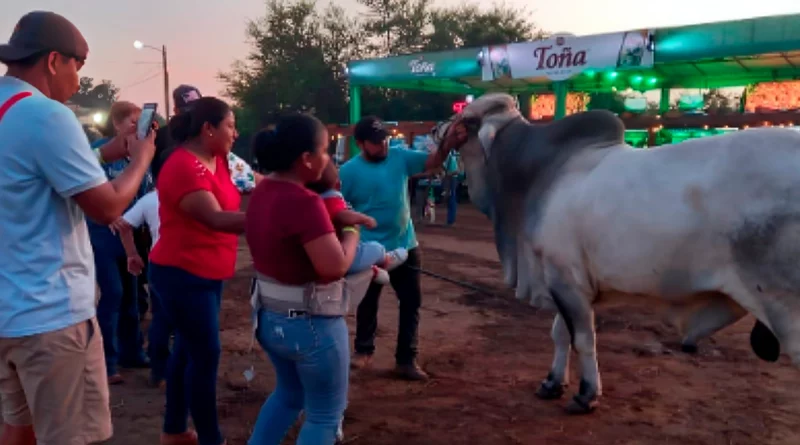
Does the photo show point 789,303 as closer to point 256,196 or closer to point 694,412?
point 694,412

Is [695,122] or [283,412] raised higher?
[695,122]

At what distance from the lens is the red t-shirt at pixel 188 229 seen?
338 centimetres

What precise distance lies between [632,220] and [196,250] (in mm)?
2273

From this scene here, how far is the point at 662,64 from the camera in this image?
15859 mm

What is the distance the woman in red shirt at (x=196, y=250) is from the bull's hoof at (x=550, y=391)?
2142mm

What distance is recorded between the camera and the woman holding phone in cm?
493

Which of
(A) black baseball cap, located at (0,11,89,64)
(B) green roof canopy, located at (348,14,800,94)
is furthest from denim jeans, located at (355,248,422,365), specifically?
(B) green roof canopy, located at (348,14,800,94)

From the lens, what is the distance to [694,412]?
14.7 ft

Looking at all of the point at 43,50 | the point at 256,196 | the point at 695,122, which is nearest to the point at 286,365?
the point at 256,196

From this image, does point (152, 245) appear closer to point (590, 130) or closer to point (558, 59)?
point (590, 130)

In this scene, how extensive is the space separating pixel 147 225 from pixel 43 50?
276cm

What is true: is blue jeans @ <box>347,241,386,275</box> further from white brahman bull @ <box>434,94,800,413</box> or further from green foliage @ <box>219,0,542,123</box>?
green foliage @ <box>219,0,542,123</box>

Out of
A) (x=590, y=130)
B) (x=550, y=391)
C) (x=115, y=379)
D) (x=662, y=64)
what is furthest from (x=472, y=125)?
(x=662, y=64)

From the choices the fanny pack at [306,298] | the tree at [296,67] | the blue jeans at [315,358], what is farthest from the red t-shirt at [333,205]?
the tree at [296,67]
